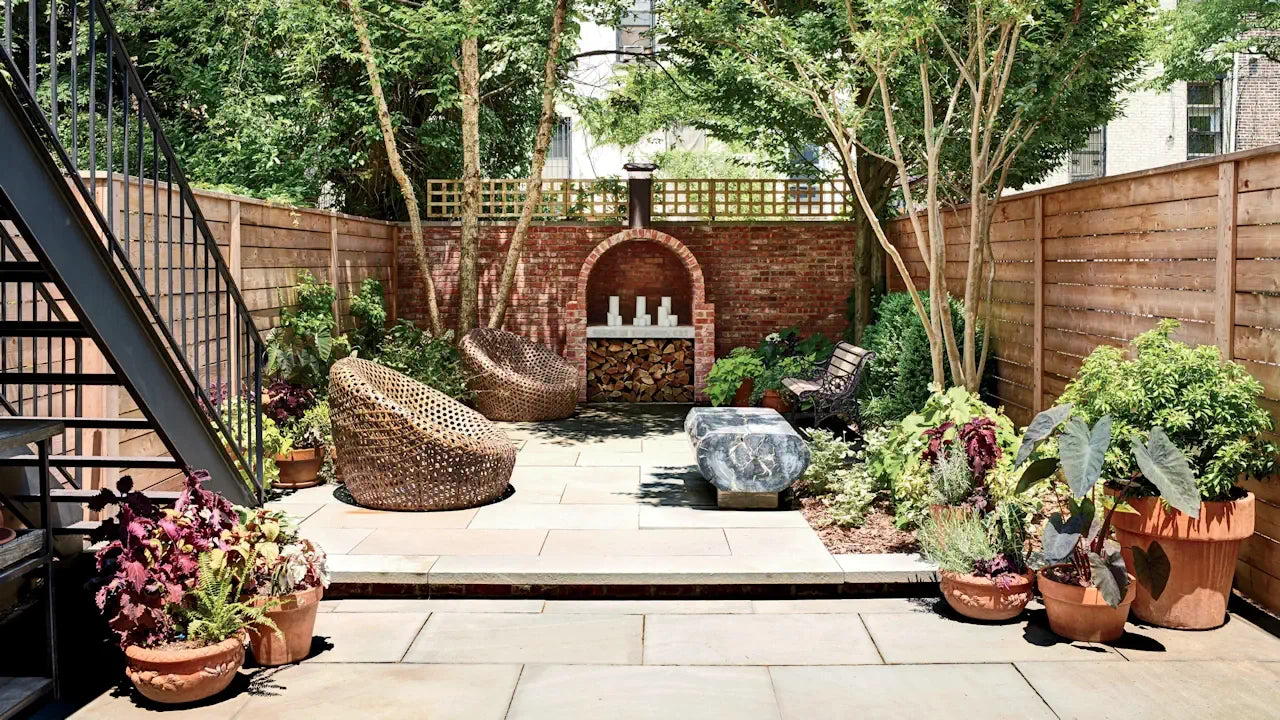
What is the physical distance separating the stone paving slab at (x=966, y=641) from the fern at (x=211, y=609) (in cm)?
263

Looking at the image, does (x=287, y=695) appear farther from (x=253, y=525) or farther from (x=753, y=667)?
(x=753, y=667)

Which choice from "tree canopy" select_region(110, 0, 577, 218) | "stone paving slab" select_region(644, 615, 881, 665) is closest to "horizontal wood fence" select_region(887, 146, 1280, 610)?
"stone paving slab" select_region(644, 615, 881, 665)

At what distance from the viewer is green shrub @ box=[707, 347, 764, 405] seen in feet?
39.7

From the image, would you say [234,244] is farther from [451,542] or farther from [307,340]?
[451,542]

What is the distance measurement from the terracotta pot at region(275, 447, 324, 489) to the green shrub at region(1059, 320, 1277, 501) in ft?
17.1

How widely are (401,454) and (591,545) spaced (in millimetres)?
1496

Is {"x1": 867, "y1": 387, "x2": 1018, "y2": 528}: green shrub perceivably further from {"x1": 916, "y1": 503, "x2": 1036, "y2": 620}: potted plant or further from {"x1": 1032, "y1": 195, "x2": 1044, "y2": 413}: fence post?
{"x1": 1032, "y1": 195, "x2": 1044, "y2": 413}: fence post

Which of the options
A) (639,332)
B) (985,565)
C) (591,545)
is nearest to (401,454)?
(591,545)

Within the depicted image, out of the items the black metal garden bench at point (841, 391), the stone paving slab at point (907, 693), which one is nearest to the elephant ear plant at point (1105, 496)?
the stone paving slab at point (907, 693)

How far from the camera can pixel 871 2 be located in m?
6.78

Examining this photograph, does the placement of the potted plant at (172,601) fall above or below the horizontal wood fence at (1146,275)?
below

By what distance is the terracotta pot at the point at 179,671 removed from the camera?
158 inches

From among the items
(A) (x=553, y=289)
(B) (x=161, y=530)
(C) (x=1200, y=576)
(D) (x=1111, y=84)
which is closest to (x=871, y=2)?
(D) (x=1111, y=84)

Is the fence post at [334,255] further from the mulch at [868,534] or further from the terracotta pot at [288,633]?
the terracotta pot at [288,633]
